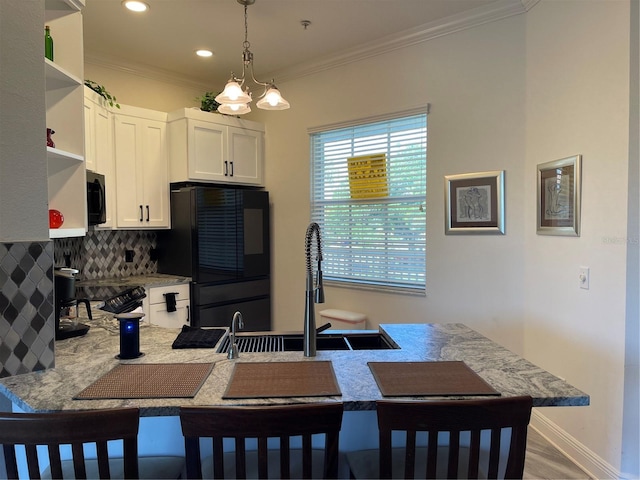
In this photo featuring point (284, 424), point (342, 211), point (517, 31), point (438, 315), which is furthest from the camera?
point (342, 211)

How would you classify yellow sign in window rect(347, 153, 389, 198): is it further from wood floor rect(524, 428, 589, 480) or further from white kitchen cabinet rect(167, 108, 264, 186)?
wood floor rect(524, 428, 589, 480)

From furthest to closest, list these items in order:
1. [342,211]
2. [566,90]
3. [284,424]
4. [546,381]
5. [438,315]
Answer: [342,211], [438,315], [566,90], [546,381], [284,424]

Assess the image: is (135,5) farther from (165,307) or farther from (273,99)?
(165,307)

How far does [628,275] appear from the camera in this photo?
2.05 m

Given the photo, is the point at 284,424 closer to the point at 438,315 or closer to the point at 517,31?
the point at 438,315

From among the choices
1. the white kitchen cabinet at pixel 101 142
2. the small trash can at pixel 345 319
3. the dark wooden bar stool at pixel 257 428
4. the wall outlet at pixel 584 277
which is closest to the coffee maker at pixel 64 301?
the dark wooden bar stool at pixel 257 428

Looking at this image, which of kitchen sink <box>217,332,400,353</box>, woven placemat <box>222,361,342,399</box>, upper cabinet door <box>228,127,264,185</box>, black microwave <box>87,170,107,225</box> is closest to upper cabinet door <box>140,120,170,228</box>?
upper cabinet door <box>228,127,264,185</box>

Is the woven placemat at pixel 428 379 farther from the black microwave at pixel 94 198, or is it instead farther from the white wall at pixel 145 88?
the white wall at pixel 145 88

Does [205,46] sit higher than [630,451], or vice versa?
[205,46]

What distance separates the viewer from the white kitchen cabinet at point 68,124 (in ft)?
6.58

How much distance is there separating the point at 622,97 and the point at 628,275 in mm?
872

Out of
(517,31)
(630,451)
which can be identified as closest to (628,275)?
(630,451)

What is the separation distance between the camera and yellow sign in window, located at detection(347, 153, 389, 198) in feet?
11.7

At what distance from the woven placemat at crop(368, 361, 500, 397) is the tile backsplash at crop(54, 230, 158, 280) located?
298 cm
